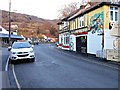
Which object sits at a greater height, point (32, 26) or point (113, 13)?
point (32, 26)

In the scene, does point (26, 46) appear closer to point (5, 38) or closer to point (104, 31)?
point (104, 31)

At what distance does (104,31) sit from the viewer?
27.8 m

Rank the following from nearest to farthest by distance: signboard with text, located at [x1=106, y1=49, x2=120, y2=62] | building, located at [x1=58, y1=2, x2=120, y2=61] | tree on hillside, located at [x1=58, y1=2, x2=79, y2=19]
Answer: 1. signboard with text, located at [x1=106, y1=49, x2=120, y2=62]
2. building, located at [x1=58, y1=2, x2=120, y2=61]
3. tree on hillside, located at [x1=58, y1=2, x2=79, y2=19]

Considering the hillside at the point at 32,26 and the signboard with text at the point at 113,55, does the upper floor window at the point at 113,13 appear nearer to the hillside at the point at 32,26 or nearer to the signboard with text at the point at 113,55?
the signboard with text at the point at 113,55

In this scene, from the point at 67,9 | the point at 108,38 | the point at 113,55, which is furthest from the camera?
the point at 67,9

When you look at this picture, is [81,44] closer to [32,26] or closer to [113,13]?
[113,13]

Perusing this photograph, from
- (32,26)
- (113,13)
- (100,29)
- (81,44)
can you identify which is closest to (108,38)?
(100,29)

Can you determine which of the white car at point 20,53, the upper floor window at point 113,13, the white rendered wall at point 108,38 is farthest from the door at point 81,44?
the white car at point 20,53

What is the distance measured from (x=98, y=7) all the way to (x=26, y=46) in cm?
1268

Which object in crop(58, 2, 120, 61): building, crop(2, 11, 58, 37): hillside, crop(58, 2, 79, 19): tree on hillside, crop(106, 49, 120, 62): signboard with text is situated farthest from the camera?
crop(2, 11, 58, 37): hillside

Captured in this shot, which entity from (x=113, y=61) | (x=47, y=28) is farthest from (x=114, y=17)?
(x=47, y=28)

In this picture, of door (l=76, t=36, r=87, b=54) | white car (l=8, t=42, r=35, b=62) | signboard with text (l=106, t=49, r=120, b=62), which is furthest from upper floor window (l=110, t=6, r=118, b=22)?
white car (l=8, t=42, r=35, b=62)

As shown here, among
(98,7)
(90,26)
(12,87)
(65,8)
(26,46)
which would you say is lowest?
(12,87)

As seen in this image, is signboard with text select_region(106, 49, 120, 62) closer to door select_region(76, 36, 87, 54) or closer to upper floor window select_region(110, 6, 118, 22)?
upper floor window select_region(110, 6, 118, 22)
